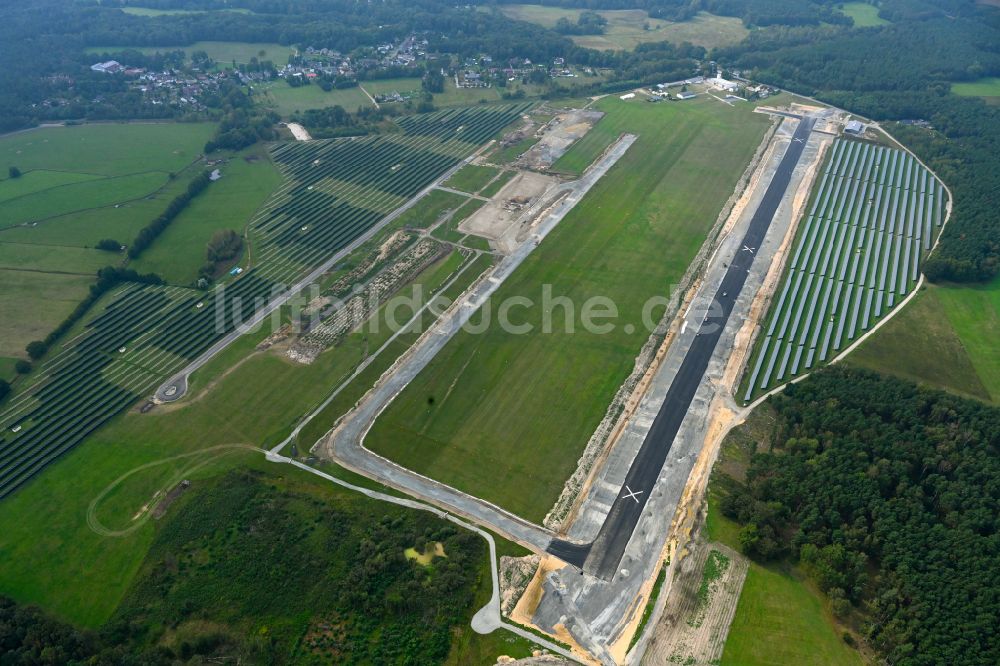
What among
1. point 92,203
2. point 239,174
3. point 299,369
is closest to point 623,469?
point 299,369

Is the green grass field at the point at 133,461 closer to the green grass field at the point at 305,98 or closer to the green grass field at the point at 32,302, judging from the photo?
the green grass field at the point at 32,302

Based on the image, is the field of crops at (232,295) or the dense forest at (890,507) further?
the field of crops at (232,295)

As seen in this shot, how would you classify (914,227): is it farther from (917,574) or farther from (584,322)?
(917,574)

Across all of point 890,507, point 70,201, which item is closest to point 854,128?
point 890,507

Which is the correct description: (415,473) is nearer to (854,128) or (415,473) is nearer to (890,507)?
(890,507)

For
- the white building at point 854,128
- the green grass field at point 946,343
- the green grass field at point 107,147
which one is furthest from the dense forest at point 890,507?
the green grass field at point 107,147

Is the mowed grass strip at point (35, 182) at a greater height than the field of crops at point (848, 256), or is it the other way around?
the field of crops at point (848, 256)
